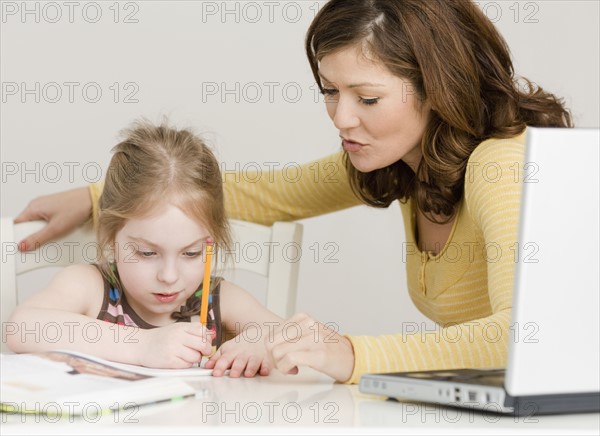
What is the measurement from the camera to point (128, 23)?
8.78 feet

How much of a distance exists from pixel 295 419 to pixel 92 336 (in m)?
0.54

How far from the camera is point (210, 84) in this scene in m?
2.67

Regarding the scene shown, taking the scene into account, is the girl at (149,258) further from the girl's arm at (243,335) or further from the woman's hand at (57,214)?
the woman's hand at (57,214)

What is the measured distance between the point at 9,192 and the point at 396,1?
1.48 m

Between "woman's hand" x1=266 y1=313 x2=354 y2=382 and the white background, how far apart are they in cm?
150

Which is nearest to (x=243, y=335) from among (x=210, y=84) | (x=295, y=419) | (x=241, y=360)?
(x=241, y=360)

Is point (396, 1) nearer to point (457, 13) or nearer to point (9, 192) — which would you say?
point (457, 13)

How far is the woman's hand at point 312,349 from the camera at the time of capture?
3.67ft

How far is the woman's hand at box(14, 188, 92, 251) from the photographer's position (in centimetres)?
173

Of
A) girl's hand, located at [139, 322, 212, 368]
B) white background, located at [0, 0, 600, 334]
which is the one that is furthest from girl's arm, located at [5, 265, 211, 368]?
white background, located at [0, 0, 600, 334]

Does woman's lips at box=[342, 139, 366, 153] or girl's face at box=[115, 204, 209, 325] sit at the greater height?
woman's lips at box=[342, 139, 366, 153]

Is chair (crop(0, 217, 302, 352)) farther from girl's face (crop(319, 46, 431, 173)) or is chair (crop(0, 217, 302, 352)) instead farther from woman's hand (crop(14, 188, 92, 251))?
girl's face (crop(319, 46, 431, 173))

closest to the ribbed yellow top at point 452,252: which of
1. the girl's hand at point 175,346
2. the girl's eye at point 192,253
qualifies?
the girl's hand at point 175,346

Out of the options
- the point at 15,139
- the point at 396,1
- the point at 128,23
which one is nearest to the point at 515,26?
the point at 128,23
